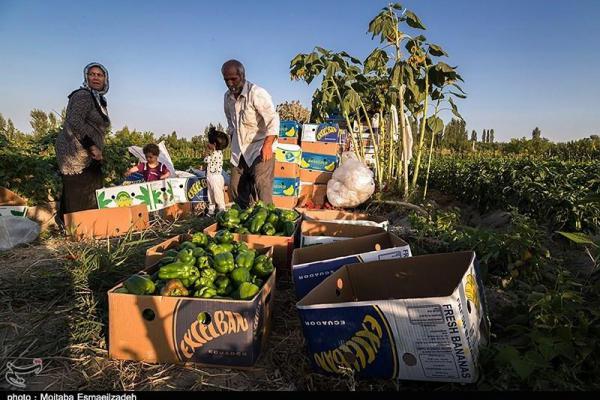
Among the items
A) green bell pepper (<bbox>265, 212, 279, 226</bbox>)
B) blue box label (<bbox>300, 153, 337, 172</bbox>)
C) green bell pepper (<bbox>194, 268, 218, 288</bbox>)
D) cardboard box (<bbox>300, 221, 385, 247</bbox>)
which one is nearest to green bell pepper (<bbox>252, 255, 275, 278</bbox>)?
green bell pepper (<bbox>194, 268, 218, 288</bbox>)

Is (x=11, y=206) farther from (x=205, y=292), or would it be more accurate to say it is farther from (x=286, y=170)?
(x=286, y=170)

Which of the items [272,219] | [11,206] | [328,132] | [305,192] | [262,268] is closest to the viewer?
[262,268]

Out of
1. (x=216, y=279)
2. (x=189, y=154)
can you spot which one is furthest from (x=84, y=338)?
(x=189, y=154)

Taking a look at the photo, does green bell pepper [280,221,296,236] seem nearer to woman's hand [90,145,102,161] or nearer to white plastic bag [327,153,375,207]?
woman's hand [90,145,102,161]

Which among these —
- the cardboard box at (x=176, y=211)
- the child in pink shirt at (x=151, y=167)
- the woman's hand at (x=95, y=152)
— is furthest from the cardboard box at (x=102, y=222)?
the child in pink shirt at (x=151, y=167)

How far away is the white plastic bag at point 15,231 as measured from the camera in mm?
4223

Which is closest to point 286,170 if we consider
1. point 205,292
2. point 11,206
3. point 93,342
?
point 11,206

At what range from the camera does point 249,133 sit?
15.7 feet

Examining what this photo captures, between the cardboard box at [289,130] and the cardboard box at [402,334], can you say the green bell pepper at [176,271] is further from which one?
the cardboard box at [289,130]

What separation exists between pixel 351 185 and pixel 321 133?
1.65 metres

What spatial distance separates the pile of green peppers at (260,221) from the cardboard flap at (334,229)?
16 centimetres

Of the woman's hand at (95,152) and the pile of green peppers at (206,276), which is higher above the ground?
the woman's hand at (95,152)

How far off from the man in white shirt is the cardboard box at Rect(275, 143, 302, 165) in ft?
7.65

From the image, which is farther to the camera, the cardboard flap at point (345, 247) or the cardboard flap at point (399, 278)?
the cardboard flap at point (345, 247)
